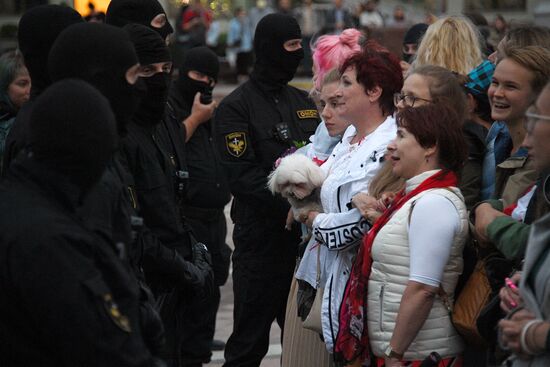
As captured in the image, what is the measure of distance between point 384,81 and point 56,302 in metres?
2.55

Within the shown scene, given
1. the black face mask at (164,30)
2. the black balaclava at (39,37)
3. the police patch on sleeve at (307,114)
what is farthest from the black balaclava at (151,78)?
the police patch on sleeve at (307,114)

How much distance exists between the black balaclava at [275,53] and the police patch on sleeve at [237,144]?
1.24ft

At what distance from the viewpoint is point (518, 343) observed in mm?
3061

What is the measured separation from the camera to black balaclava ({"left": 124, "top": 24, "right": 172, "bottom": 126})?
4.46 m

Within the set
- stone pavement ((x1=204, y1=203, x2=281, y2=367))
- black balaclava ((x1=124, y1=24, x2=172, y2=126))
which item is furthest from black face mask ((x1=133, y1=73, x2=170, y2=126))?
stone pavement ((x1=204, y1=203, x2=281, y2=367))

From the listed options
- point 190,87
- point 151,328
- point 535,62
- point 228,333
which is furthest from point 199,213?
point 151,328

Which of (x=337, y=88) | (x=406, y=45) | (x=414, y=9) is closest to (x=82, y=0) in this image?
(x=406, y=45)

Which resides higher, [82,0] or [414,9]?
[82,0]

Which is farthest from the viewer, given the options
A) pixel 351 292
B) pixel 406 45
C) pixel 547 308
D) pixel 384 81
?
pixel 406 45

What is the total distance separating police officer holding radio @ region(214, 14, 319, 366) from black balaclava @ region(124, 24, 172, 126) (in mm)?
1057

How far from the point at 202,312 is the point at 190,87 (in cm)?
156

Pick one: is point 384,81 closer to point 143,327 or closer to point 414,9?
point 143,327

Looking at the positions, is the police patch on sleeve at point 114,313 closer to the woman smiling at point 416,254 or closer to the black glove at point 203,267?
the woman smiling at point 416,254

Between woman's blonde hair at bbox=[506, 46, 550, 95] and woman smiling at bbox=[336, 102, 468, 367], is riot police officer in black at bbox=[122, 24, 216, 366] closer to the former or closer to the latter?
woman smiling at bbox=[336, 102, 468, 367]
